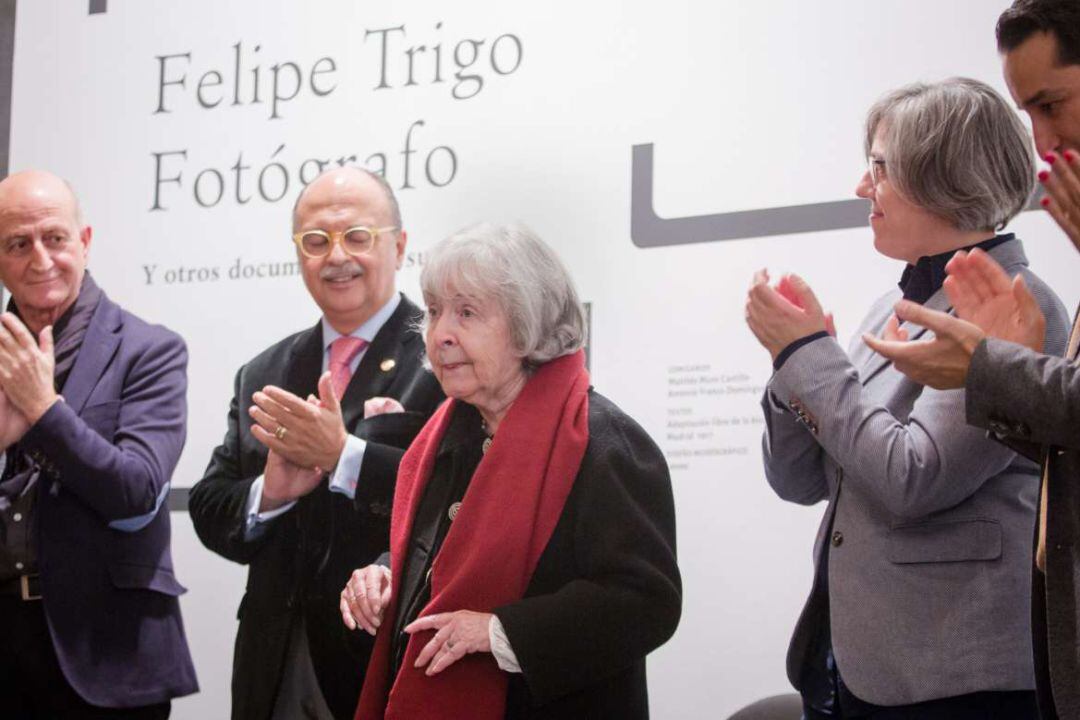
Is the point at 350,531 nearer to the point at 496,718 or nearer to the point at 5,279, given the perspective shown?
the point at 496,718

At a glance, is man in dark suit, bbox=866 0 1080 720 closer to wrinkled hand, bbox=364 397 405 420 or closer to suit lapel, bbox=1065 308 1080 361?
suit lapel, bbox=1065 308 1080 361

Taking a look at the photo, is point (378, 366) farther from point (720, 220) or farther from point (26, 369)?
point (720, 220)

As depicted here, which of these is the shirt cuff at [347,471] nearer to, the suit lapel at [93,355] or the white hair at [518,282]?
the white hair at [518,282]

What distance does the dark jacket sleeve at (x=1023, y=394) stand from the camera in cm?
187

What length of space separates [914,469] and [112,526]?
1913mm

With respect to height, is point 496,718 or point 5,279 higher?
point 5,279

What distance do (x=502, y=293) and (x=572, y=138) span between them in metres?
1.28

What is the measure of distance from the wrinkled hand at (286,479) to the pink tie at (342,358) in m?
0.30

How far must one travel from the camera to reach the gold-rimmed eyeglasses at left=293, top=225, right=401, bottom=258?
353cm

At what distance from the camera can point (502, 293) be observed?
9.29 feet

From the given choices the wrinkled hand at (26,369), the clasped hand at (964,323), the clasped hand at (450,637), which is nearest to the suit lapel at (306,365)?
the wrinkled hand at (26,369)

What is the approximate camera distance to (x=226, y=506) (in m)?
3.33

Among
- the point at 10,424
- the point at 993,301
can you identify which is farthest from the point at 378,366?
the point at 993,301

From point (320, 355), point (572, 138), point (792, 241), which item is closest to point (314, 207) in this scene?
point (320, 355)
